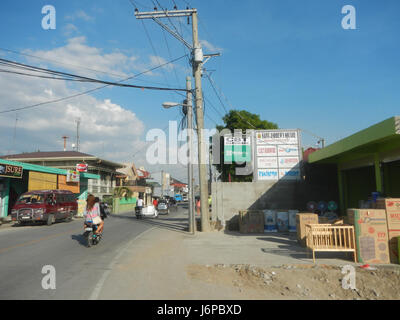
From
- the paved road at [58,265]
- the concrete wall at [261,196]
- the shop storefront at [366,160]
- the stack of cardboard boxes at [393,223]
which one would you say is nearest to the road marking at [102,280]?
the paved road at [58,265]

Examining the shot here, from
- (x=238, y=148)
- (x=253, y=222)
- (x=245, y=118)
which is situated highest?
(x=245, y=118)

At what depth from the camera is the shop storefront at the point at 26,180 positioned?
24.0m

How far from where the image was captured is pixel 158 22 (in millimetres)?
16016

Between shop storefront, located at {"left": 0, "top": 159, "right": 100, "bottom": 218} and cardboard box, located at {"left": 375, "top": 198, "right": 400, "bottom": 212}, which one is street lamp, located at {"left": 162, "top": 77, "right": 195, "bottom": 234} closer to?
cardboard box, located at {"left": 375, "top": 198, "right": 400, "bottom": 212}

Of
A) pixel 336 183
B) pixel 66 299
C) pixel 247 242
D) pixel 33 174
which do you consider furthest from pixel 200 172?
pixel 33 174

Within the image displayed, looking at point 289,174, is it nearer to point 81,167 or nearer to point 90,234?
point 90,234

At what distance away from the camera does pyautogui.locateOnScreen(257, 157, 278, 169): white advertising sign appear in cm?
1811

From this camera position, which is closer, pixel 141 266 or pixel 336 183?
pixel 141 266

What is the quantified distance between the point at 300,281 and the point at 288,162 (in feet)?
40.4

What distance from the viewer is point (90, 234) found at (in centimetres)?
1099

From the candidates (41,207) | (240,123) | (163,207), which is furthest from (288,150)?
(163,207)

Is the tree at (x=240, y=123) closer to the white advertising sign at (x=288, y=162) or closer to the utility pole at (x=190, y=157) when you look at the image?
the white advertising sign at (x=288, y=162)

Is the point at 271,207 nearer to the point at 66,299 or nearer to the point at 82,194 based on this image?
the point at 66,299
